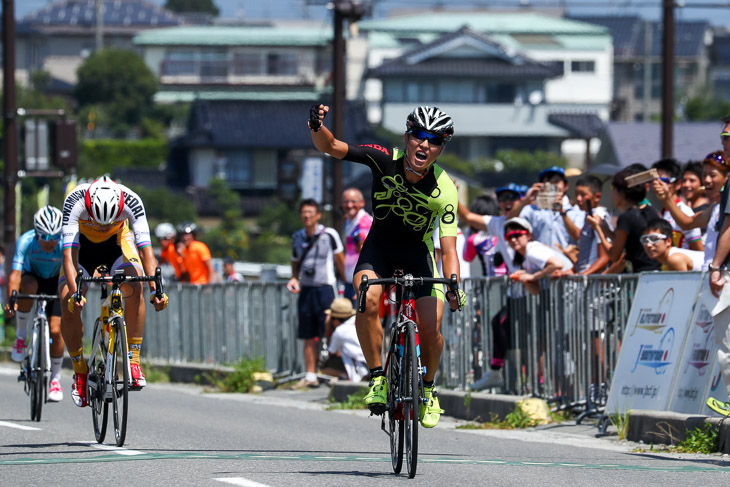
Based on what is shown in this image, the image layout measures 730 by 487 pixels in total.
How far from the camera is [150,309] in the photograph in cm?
2108

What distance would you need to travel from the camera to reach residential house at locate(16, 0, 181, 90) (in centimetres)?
12462

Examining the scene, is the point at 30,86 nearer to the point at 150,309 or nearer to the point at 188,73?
the point at 188,73

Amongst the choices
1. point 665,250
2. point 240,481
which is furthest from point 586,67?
point 240,481

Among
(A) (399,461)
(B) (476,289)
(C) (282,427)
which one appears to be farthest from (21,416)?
(A) (399,461)

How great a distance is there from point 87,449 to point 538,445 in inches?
132

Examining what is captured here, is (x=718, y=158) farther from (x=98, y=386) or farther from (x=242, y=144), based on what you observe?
(x=242, y=144)

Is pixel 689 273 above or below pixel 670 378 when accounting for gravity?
above

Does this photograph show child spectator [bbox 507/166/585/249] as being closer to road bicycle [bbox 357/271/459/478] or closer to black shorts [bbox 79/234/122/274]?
black shorts [bbox 79/234/122/274]

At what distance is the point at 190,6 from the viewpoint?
172 meters

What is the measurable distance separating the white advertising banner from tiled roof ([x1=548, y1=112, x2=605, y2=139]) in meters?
82.5

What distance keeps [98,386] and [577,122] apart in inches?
3556

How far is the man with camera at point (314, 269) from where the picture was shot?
55.9ft

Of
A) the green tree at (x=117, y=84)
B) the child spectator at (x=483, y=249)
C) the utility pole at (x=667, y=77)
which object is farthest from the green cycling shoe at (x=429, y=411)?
the green tree at (x=117, y=84)

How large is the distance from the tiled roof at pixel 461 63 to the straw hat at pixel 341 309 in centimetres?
7827
